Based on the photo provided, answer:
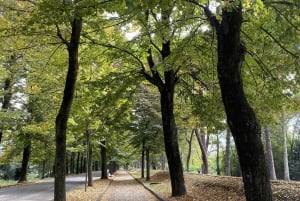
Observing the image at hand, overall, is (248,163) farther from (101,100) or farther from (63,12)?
(101,100)

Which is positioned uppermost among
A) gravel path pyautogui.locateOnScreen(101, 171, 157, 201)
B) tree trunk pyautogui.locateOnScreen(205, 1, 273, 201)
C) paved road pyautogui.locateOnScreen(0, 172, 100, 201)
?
tree trunk pyautogui.locateOnScreen(205, 1, 273, 201)

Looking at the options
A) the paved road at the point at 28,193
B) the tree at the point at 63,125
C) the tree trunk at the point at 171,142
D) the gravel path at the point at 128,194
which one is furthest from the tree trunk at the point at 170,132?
the paved road at the point at 28,193

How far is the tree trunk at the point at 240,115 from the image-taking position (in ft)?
24.1

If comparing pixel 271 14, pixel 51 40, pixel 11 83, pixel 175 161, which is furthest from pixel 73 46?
pixel 11 83

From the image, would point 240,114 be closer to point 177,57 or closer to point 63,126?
point 177,57

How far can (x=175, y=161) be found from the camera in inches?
627

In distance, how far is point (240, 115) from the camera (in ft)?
24.7

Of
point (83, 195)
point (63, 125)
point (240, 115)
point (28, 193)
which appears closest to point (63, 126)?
point (63, 125)

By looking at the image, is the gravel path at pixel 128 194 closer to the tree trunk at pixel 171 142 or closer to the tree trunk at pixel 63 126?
the tree trunk at pixel 171 142

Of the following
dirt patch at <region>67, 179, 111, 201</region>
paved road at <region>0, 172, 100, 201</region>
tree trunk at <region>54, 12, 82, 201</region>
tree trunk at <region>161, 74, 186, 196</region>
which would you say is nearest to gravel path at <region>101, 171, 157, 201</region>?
dirt patch at <region>67, 179, 111, 201</region>

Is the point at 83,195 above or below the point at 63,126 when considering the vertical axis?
below

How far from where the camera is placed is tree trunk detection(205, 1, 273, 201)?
7.33 meters

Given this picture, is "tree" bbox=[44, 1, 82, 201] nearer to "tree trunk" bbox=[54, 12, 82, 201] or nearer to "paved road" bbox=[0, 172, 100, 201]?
"tree trunk" bbox=[54, 12, 82, 201]

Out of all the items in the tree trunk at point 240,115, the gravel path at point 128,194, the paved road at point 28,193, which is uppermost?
the tree trunk at point 240,115
